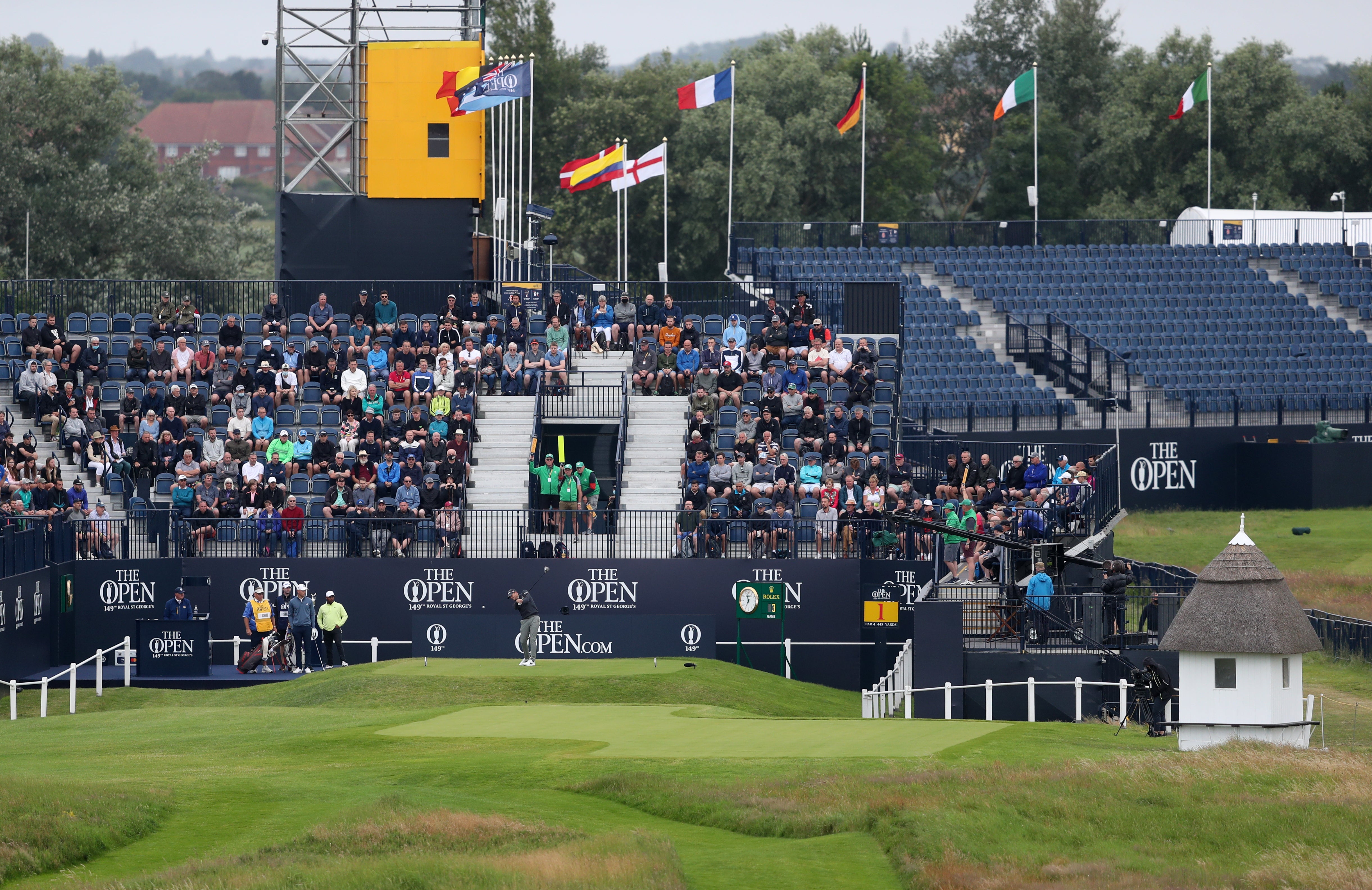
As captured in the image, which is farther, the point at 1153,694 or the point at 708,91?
the point at 708,91

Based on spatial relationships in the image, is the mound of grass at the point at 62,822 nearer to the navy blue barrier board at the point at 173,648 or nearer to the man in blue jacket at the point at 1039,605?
the navy blue barrier board at the point at 173,648

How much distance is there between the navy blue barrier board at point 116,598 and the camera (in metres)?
34.6

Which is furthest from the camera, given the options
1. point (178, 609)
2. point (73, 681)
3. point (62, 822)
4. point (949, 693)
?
point (178, 609)

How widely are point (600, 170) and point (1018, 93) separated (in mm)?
15696

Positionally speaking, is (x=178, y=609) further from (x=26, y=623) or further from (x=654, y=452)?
(x=654, y=452)

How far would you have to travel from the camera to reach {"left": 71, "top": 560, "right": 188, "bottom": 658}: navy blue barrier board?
34.6m

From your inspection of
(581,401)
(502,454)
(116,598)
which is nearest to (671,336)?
(581,401)

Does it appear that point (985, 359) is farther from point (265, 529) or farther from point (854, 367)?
point (265, 529)

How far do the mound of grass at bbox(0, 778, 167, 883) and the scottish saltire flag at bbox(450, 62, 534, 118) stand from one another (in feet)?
83.0

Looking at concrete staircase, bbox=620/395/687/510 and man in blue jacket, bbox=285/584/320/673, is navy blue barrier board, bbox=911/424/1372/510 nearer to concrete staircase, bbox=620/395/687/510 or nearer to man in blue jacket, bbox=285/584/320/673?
concrete staircase, bbox=620/395/687/510

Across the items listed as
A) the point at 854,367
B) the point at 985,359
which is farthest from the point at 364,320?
the point at 985,359

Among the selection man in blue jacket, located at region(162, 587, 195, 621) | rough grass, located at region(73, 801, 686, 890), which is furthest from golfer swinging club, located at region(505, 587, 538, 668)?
rough grass, located at region(73, 801, 686, 890)

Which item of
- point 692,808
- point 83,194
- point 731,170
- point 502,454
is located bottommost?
point 692,808

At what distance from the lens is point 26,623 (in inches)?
1277
